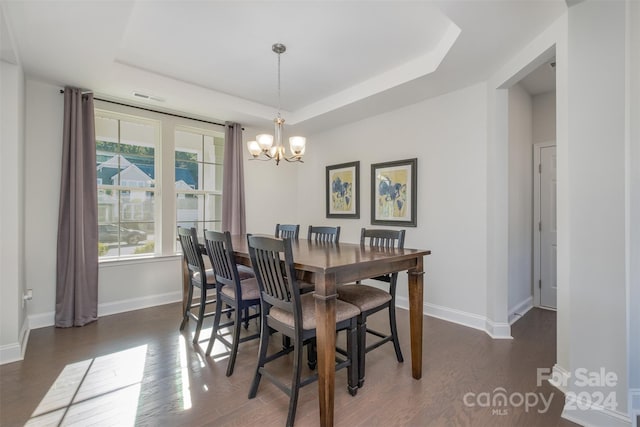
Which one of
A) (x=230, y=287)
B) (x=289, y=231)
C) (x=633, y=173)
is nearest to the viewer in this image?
(x=633, y=173)

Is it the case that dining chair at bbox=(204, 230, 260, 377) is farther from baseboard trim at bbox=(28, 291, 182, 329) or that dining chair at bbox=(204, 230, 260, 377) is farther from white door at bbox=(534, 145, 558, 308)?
white door at bbox=(534, 145, 558, 308)

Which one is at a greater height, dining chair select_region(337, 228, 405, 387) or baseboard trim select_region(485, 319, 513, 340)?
dining chair select_region(337, 228, 405, 387)

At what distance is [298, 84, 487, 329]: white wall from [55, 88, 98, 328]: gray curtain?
3.38m

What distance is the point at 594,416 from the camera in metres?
1.70

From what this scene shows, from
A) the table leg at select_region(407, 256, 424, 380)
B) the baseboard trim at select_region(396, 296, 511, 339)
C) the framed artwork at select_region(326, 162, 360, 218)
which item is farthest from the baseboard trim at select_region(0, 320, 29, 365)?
the framed artwork at select_region(326, 162, 360, 218)

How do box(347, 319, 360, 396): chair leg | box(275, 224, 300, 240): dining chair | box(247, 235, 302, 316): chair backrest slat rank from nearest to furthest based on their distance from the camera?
box(247, 235, 302, 316): chair backrest slat < box(347, 319, 360, 396): chair leg < box(275, 224, 300, 240): dining chair

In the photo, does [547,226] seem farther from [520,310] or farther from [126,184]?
[126,184]

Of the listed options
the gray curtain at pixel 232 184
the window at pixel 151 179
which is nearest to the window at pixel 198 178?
the window at pixel 151 179

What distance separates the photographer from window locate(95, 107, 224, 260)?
3635 mm

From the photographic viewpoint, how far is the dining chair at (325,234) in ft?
10.4

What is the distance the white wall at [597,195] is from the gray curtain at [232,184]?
3750 millimetres

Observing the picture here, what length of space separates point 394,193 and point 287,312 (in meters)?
2.46

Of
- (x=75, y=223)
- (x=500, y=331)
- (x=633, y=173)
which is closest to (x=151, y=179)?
(x=75, y=223)

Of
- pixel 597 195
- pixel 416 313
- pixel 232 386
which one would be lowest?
pixel 232 386
